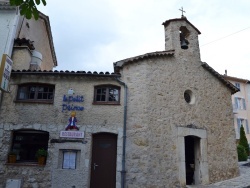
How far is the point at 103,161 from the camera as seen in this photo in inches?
357

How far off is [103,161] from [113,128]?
1.31 meters

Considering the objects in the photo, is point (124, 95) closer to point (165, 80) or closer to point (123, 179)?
point (165, 80)

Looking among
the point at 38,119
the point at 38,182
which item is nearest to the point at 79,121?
the point at 38,119

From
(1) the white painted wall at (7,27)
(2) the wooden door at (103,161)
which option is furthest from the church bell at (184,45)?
(1) the white painted wall at (7,27)

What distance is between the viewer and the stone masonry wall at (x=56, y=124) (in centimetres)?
864

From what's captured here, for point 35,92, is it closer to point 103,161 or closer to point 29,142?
point 29,142

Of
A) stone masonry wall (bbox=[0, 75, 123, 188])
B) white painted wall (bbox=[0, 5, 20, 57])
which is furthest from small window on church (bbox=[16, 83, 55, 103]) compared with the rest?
white painted wall (bbox=[0, 5, 20, 57])

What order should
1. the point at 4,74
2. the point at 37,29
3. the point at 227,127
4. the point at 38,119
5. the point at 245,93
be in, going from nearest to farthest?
1. the point at 4,74
2. the point at 38,119
3. the point at 227,127
4. the point at 37,29
5. the point at 245,93

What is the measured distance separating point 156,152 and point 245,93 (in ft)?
73.1

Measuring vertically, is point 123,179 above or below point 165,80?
below

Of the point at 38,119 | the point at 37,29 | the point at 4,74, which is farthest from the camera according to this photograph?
the point at 37,29

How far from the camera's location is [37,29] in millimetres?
13711

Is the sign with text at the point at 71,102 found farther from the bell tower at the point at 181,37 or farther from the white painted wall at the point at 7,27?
the bell tower at the point at 181,37

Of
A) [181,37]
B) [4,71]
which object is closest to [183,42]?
[181,37]
